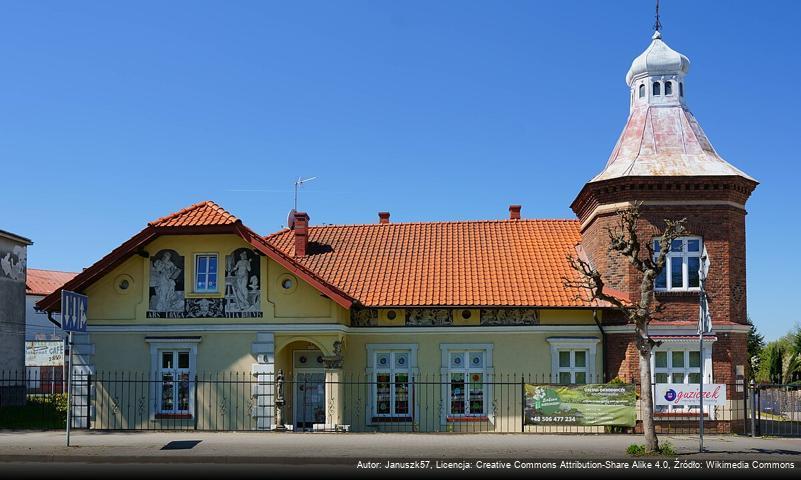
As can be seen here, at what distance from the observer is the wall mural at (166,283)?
77.2 feet

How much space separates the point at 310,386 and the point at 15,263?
1286 centimetres

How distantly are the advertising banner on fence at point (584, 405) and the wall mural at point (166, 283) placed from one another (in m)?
9.70

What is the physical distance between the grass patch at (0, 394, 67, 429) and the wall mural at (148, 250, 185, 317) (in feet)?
14.0

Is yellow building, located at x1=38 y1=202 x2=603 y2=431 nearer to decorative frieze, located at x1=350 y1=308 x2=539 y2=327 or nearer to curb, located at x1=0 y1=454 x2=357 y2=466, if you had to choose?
decorative frieze, located at x1=350 y1=308 x2=539 y2=327

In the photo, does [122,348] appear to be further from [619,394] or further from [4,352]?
[619,394]

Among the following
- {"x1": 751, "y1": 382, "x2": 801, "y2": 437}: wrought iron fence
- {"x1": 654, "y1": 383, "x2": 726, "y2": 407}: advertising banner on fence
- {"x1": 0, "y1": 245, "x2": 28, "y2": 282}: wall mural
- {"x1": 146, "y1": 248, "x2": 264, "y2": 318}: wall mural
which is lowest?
{"x1": 751, "y1": 382, "x2": 801, "y2": 437}: wrought iron fence

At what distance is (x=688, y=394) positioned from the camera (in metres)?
19.0

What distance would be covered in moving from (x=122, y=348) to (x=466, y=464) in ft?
38.3

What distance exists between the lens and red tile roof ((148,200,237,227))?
23.0 m

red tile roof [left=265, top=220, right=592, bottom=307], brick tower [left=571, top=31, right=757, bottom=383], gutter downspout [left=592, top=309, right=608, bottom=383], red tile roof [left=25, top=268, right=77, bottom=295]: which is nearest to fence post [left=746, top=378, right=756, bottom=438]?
brick tower [left=571, top=31, right=757, bottom=383]

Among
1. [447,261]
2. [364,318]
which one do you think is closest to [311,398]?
[364,318]

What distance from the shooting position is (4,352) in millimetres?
30109

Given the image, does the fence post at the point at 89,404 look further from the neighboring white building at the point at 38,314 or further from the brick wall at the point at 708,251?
the neighboring white building at the point at 38,314

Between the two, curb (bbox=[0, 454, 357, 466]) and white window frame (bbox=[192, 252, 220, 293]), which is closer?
curb (bbox=[0, 454, 357, 466])
